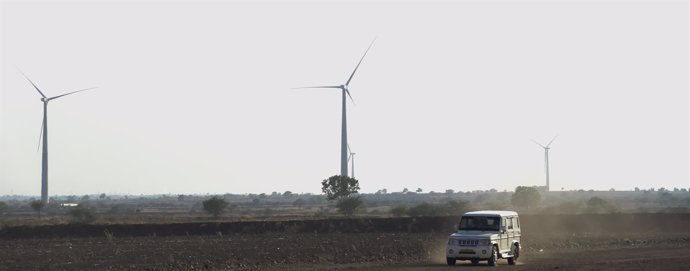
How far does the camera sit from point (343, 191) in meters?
139

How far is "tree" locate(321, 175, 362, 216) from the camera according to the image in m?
134

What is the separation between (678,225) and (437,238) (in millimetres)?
30230

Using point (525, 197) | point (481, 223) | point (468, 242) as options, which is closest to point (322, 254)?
point (481, 223)

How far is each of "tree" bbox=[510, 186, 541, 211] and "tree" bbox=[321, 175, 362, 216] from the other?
31707 mm

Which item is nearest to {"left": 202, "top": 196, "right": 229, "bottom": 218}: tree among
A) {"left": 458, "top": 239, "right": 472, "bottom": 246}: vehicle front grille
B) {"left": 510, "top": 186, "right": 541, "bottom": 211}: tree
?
{"left": 510, "top": 186, "right": 541, "bottom": 211}: tree

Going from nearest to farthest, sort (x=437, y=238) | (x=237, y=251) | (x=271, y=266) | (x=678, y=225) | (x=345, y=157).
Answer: (x=271, y=266) → (x=237, y=251) → (x=437, y=238) → (x=678, y=225) → (x=345, y=157)

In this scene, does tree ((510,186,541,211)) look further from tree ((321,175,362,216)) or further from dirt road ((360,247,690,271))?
dirt road ((360,247,690,271))

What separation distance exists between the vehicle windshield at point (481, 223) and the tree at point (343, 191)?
277 feet

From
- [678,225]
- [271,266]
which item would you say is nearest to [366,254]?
[271,266]

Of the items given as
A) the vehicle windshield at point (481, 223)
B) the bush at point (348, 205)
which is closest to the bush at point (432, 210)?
the bush at point (348, 205)

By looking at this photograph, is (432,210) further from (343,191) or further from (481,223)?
(481,223)

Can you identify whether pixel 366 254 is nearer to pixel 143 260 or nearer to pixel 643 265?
pixel 143 260

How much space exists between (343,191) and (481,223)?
9026 centimetres

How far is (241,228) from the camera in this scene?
99.8 m
